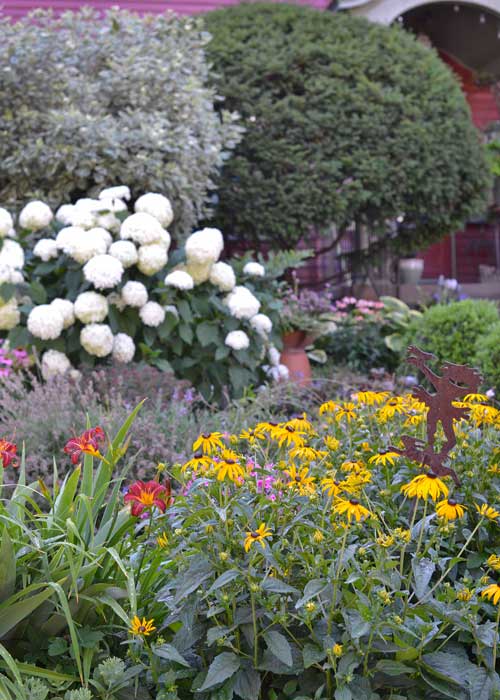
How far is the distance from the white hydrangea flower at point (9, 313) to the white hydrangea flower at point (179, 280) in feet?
3.03

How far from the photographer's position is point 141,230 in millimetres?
5180

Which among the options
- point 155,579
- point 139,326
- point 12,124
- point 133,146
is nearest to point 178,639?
point 155,579

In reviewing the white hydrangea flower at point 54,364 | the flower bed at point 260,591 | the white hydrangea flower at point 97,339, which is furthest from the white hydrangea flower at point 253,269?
the flower bed at point 260,591

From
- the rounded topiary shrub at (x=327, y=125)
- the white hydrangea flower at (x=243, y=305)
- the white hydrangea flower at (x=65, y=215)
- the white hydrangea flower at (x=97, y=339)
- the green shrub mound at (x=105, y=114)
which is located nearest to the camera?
the white hydrangea flower at (x=97, y=339)

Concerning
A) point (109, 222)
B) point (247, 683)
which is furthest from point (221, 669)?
point (109, 222)

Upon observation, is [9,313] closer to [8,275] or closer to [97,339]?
[8,275]

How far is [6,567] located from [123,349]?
318cm

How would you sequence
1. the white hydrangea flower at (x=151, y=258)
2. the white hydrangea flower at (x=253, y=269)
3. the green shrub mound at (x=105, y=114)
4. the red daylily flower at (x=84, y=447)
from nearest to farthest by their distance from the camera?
the red daylily flower at (x=84, y=447)
the white hydrangea flower at (x=151, y=258)
the white hydrangea flower at (x=253, y=269)
the green shrub mound at (x=105, y=114)

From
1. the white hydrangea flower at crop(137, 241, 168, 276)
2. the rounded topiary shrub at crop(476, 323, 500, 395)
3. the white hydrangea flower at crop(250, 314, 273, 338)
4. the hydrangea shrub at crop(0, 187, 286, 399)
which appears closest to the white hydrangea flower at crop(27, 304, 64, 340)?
the hydrangea shrub at crop(0, 187, 286, 399)

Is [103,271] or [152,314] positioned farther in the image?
[152,314]

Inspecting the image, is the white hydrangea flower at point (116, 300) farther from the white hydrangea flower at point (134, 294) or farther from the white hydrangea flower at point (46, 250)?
the white hydrangea flower at point (46, 250)

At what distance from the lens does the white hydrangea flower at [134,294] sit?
16.6 ft

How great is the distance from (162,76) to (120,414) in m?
3.49

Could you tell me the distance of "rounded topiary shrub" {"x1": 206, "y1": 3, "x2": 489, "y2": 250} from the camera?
24.2 ft
